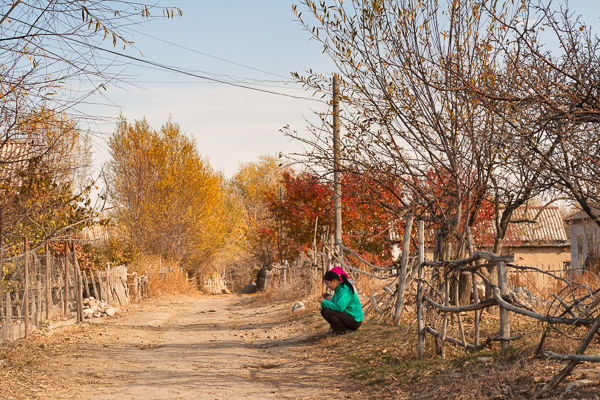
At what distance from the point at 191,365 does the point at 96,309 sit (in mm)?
8289

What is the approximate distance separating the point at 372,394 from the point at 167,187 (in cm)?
2324

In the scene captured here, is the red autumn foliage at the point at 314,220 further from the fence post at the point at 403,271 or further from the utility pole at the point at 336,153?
the fence post at the point at 403,271

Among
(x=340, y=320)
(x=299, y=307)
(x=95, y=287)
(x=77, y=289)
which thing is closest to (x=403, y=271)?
(x=340, y=320)

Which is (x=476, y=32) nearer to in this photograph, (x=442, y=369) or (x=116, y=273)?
(x=442, y=369)

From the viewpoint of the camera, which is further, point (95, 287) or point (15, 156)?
point (95, 287)

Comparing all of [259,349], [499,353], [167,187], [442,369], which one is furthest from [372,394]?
[167,187]

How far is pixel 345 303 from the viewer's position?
8.98m

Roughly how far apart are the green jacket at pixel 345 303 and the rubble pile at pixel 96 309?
7712mm

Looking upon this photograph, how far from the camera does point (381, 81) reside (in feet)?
26.9

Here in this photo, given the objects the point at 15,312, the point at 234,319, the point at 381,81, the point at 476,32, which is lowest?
the point at 234,319

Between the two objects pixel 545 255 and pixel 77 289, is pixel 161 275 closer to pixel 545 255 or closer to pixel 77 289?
pixel 77 289

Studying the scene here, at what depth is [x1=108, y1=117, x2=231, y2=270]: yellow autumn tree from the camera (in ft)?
87.6

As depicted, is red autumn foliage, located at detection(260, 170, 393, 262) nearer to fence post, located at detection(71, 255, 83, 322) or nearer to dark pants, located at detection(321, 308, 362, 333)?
dark pants, located at detection(321, 308, 362, 333)

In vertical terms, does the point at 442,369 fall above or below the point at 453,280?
below
